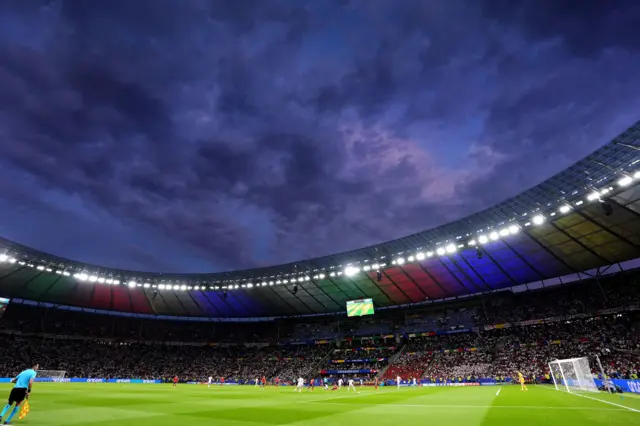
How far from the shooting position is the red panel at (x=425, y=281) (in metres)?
53.4

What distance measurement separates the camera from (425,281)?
5722 centimetres

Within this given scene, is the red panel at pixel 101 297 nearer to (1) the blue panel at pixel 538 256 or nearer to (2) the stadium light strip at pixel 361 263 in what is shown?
(2) the stadium light strip at pixel 361 263

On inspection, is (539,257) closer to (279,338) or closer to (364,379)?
(364,379)

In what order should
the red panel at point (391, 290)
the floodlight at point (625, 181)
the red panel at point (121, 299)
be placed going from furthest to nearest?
the red panel at point (121, 299), the red panel at point (391, 290), the floodlight at point (625, 181)

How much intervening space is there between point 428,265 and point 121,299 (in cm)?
6009

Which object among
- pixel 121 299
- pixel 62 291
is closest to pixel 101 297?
pixel 121 299

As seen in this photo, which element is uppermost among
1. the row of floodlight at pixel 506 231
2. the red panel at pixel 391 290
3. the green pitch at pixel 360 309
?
the row of floodlight at pixel 506 231

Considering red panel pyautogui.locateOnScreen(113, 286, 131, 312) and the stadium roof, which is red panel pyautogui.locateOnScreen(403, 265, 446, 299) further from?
red panel pyautogui.locateOnScreen(113, 286, 131, 312)

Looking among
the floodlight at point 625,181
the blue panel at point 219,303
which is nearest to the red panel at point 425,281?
the floodlight at point 625,181

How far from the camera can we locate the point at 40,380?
5375 centimetres

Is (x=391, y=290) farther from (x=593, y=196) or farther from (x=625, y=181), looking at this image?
(x=625, y=181)

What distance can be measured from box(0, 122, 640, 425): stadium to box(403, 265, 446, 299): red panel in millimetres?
455

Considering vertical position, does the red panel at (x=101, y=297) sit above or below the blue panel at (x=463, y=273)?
above

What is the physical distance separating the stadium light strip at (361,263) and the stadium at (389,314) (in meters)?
0.22
